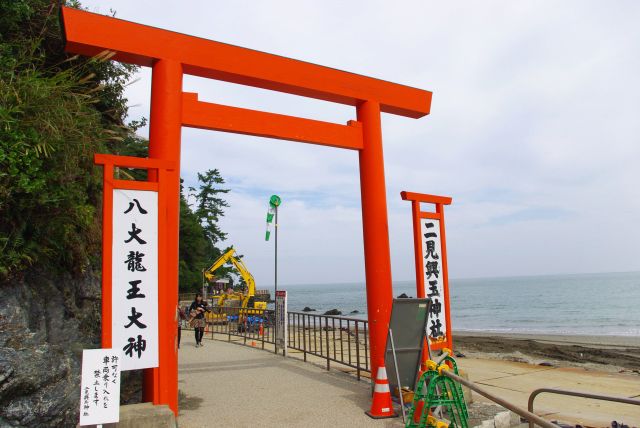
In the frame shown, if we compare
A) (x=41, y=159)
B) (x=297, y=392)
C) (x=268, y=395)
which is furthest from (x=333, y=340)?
(x=41, y=159)

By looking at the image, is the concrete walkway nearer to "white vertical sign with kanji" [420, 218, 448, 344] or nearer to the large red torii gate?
the large red torii gate

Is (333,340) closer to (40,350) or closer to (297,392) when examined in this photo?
(297,392)

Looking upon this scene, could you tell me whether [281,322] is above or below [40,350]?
below

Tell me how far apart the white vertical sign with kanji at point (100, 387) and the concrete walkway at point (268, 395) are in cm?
171

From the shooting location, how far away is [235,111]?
6.02 metres

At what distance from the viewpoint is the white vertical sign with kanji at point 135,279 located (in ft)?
14.3

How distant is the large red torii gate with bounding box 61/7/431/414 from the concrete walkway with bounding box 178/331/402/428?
729 mm

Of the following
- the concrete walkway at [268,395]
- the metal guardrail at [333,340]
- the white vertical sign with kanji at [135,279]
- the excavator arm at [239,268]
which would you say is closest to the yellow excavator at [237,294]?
the excavator arm at [239,268]

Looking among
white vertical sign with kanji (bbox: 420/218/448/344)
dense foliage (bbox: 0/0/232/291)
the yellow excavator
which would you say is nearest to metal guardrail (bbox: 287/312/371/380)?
white vertical sign with kanji (bbox: 420/218/448/344)

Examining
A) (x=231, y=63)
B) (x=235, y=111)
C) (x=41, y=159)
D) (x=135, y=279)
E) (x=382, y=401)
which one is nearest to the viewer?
(x=135, y=279)

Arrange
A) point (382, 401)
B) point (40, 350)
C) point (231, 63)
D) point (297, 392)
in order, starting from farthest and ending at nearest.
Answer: point (297, 392)
point (231, 63)
point (382, 401)
point (40, 350)

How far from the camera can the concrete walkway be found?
5387 millimetres

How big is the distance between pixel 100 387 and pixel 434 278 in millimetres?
4467

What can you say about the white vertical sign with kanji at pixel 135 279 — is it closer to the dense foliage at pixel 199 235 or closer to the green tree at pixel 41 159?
the green tree at pixel 41 159
